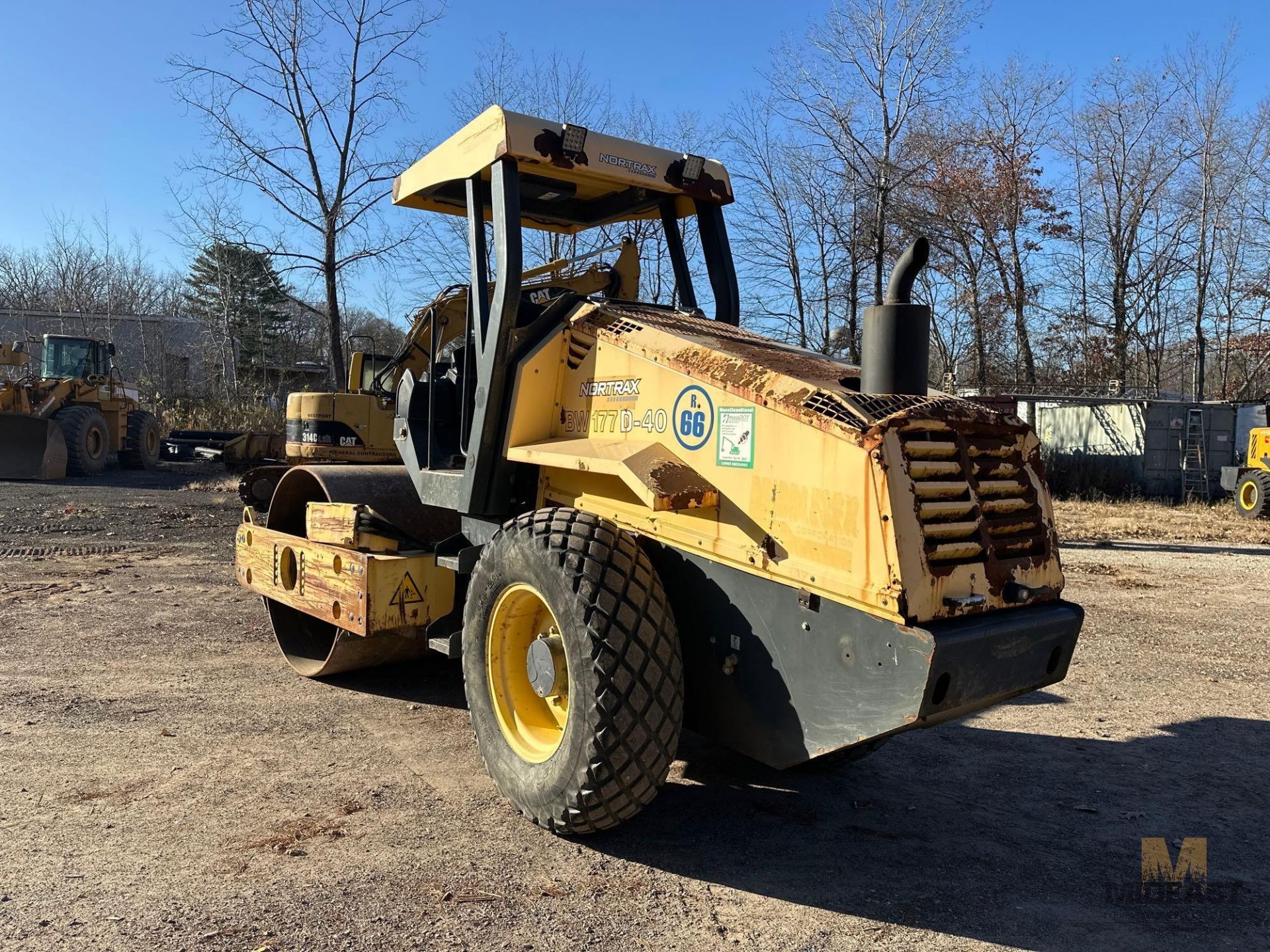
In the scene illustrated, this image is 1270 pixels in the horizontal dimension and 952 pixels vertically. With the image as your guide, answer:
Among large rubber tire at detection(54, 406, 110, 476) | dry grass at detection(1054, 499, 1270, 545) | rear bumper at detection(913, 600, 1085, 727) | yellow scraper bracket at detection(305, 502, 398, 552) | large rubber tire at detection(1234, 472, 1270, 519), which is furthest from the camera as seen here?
large rubber tire at detection(54, 406, 110, 476)

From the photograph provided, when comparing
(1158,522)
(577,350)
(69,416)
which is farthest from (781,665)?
(69,416)

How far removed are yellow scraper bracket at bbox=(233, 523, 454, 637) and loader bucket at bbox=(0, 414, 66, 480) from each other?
49.3 ft

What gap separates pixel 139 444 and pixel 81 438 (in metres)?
2.28

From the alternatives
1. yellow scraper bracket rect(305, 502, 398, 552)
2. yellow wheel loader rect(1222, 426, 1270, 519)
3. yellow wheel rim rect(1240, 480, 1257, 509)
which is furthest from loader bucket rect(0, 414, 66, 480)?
yellow wheel rim rect(1240, 480, 1257, 509)

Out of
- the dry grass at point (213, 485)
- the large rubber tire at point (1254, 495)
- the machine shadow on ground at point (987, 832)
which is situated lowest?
the machine shadow on ground at point (987, 832)

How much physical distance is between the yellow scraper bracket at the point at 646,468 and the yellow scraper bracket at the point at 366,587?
1167mm

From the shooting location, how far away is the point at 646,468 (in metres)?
3.37

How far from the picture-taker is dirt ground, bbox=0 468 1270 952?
2932 millimetres

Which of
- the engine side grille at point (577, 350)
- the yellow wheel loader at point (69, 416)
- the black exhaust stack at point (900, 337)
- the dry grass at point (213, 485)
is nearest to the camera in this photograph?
the black exhaust stack at point (900, 337)

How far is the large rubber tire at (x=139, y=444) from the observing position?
20.3 meters

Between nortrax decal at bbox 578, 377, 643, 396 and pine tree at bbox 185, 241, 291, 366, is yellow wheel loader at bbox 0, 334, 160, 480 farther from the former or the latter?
nortrax decal at bbox 578, 377, 643, 396

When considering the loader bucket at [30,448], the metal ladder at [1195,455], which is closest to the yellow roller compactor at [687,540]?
the loader bucket at [30,448]

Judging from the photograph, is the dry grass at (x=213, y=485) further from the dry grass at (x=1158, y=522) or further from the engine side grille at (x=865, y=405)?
the engine side grille at (x=865, y=405)

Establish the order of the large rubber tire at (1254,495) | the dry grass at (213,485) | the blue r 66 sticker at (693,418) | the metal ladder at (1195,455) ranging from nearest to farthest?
the blue r 66 sticker at (693,418) < the dry grass at (213,485) < the large rubber tire at (1254,495) < the metal ladder at (1195,455)
